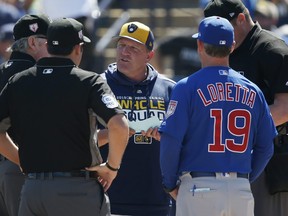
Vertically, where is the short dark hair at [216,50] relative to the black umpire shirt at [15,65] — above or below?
above

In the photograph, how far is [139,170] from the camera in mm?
7535

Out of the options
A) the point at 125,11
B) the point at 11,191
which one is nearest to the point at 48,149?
the point at 11,191

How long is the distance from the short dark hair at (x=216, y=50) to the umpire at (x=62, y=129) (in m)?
0.73

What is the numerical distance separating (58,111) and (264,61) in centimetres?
180

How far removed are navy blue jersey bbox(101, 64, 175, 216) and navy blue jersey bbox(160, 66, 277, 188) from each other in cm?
104

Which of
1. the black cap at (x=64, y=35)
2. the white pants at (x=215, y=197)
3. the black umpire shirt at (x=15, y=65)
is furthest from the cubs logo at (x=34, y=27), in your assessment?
the white pants at (x=215, y=197)

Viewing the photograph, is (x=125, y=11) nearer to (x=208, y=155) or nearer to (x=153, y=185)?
(x=153, y=185)

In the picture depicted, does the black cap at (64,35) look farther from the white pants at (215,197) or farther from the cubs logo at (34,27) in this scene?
the white pants at (215,197)

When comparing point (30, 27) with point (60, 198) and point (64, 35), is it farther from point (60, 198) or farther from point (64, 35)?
point (60, 198)

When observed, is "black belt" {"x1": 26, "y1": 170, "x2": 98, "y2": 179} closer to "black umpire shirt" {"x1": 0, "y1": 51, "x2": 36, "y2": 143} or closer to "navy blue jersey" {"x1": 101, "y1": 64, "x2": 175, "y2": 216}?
"black umpire shirt" {"x1": 0, "y1": 51, "x2": 36, "y2": 143}

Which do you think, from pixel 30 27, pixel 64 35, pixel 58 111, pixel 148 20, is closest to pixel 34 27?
pixel 30 27

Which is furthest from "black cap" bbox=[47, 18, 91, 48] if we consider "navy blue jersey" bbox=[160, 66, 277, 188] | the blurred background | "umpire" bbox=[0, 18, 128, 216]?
the blurred background

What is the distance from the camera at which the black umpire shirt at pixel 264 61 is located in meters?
7.30

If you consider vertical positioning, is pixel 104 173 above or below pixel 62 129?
below
